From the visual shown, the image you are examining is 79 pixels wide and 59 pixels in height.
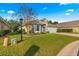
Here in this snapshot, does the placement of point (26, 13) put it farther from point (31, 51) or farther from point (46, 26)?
point (31, 51)

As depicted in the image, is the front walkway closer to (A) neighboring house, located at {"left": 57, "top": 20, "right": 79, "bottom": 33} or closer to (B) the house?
(A) neighboring house, located at {"left": 57, "top": 20, "right": 79, "bottom": 33}

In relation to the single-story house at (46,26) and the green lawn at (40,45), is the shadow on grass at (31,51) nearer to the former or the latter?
the green lawn at (40,45)

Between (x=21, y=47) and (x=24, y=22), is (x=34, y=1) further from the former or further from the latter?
(x=21, y=47)

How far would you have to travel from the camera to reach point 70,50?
338cm

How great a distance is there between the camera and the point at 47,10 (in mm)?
3422

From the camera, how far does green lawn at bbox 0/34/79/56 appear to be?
3396 millimetres

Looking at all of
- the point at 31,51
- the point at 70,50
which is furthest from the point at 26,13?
the point at 70,50

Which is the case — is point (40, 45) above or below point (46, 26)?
below

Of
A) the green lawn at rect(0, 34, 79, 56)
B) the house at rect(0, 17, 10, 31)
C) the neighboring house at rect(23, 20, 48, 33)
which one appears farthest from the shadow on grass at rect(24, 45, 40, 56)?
the house at rect(0, 17, 10, 31)

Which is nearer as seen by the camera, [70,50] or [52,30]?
[70,50]

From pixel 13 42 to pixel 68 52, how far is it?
0.64 meters

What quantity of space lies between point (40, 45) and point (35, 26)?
229mm

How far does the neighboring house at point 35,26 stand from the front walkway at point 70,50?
321mm

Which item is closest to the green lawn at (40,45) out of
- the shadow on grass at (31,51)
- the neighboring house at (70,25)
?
the shadow on grass at (31,51)
